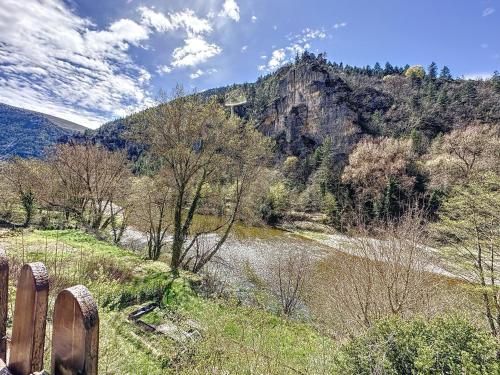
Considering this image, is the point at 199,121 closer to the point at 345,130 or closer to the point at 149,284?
the point at 149,284

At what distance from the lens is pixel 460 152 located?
24.9 m

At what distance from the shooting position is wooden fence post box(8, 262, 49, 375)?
896 millimetres

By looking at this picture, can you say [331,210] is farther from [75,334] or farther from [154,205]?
[75,334]

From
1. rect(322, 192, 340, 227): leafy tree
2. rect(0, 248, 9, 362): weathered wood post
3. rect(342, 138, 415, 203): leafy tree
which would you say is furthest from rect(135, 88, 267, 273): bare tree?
rect(342, 138, 415, 203): leafy tree

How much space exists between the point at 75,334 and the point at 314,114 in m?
76.0

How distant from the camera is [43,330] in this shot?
91 centimetres

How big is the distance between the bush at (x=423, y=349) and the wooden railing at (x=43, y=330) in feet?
10.7

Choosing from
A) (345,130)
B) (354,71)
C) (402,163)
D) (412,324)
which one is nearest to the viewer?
(412,324)

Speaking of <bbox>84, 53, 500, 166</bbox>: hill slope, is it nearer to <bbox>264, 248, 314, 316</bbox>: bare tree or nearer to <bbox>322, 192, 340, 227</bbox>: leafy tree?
<bbox>322, 192, 340, 227</bbox>: leafy tree

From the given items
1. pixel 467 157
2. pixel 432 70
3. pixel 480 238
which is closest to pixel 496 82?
pixel 432 70

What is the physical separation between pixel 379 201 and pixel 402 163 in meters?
11.3

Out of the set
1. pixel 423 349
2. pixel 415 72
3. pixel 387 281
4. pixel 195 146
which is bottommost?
pixel 387 281

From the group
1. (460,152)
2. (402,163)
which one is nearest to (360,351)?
(460,152)

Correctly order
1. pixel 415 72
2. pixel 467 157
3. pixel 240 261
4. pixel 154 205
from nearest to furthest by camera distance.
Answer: pixel 154 205, pixel 240 261, pixel 467 157, pixel 415 72
